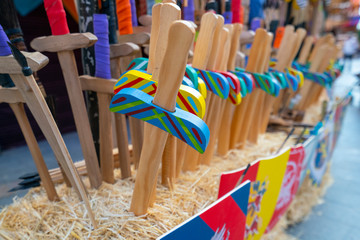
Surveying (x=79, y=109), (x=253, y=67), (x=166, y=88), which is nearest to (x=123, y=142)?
(x=79, y=109)

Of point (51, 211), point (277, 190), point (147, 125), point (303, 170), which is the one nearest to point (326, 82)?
point (303, 170)

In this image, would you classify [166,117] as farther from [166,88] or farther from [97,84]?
[97,84]

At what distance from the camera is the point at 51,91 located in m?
0.94

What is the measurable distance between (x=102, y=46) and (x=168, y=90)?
27 cm

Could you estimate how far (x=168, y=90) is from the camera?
14.6 inches

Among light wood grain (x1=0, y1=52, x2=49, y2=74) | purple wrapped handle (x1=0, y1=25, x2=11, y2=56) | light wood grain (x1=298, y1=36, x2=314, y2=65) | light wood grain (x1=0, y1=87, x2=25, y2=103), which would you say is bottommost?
light wood grain (x1=298, y1=36, x2=314, y2=65)

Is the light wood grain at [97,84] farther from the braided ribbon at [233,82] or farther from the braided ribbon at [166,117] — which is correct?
the braided ribbon at [233,82]

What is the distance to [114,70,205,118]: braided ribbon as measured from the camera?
0.40m

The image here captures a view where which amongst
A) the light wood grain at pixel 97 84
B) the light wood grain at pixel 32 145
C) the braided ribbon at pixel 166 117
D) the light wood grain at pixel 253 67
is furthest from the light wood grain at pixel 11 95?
the light wood grain at pixel 253 67

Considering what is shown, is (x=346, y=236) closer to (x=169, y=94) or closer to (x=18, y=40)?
(x=169, y=94)

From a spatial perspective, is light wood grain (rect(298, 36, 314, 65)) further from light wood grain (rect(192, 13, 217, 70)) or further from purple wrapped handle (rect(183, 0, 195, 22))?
light wood grain (rect(192, 13, 217, 70))

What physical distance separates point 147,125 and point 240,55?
2.14 feet

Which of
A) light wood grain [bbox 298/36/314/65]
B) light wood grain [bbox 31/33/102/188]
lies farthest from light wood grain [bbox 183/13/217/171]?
light wood grain [bbox 298/36/314/65]

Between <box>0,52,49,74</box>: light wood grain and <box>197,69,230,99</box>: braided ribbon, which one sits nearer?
<box>0,52,49,74</box>: light wood grain
